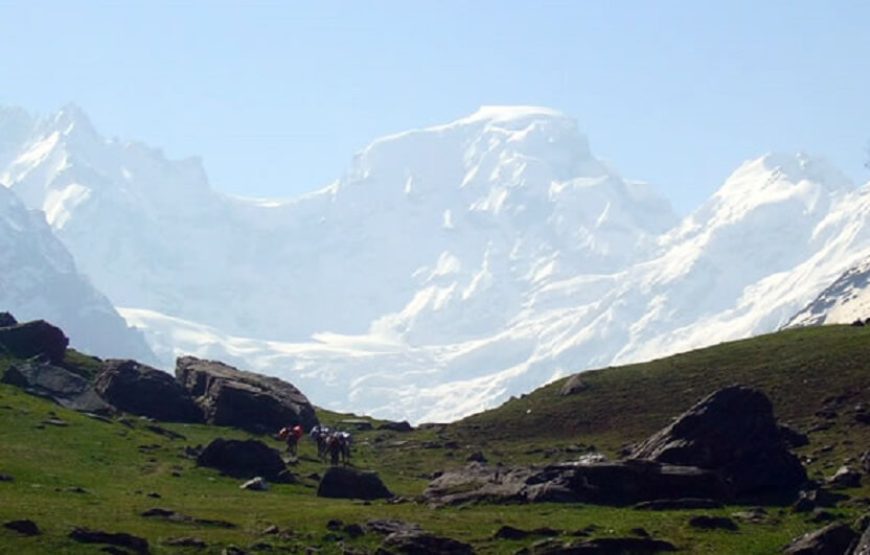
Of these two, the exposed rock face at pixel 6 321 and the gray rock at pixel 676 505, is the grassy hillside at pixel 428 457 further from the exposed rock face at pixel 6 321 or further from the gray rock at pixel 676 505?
the exposed rock face at pixel 6 321

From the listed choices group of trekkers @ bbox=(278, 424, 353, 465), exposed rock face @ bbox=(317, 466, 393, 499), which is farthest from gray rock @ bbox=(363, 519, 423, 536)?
group of trekkers @ bbox=(278, 424, 353, 465)

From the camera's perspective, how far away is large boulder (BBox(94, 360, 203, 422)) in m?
97.7

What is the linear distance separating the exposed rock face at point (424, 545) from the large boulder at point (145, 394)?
44610 mm

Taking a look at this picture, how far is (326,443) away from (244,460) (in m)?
12.7

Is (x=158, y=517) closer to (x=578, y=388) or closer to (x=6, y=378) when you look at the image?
(x=6, y=378)

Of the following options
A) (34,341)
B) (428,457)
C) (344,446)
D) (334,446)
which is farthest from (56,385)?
(428,457)

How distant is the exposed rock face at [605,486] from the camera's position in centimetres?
6538

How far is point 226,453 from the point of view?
7531 cm

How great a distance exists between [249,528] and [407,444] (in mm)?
43180

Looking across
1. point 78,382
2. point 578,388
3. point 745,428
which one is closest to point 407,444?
point 578,388

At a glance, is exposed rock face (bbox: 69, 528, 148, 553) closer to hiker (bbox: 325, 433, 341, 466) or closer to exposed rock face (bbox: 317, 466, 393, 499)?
Result: exposed rock face (bbox: 317, 466, 393, 499)

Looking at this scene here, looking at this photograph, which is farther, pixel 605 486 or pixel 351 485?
pixel 351 485

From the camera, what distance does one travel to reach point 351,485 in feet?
232

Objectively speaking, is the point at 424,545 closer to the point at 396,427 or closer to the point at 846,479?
the point at 846,479
